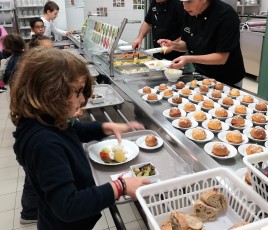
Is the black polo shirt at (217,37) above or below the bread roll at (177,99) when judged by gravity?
above

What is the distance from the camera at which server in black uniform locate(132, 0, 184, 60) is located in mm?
3289

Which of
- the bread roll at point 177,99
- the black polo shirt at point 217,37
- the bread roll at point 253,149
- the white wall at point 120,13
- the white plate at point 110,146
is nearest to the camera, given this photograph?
the bread roll at point 253,149

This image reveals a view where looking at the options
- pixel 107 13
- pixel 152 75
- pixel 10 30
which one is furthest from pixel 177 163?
pixel 10 30

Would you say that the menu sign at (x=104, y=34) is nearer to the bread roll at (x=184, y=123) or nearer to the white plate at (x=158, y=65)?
the white plate at (x=158, y=65)

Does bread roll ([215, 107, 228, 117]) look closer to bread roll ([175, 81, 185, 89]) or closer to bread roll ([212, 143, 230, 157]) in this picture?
bread roll ([212, 143, 230, 157])

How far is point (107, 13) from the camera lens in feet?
24.3

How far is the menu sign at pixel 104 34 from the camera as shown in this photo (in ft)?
8.58

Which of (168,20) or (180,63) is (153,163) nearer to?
(180,63)

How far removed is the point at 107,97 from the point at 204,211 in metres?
1.30

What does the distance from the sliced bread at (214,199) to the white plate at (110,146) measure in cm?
45

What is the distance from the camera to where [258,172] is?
81 cm

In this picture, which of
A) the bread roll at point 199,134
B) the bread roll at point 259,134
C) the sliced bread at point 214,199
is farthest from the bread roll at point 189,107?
the sliced bread at point 214,199

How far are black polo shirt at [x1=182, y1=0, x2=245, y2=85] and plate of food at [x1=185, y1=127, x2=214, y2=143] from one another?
3.31 ft

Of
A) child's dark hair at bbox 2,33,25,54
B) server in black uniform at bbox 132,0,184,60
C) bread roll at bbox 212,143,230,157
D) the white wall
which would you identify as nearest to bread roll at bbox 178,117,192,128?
bread roll at bbox 212,143,230,157
